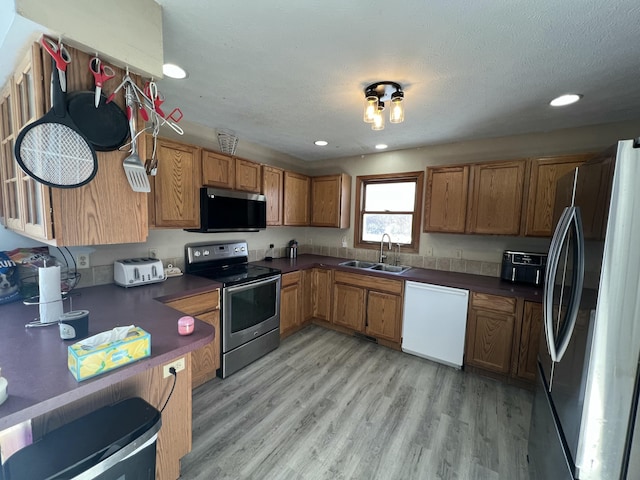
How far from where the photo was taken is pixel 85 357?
85cm

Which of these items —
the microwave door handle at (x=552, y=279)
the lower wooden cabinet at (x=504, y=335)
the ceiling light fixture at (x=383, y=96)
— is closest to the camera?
the microwave door handle at (x=552, y=279)

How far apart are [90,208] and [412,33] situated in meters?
1.71

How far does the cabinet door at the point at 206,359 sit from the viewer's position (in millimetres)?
2109

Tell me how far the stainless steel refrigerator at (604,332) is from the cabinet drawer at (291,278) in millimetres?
2384

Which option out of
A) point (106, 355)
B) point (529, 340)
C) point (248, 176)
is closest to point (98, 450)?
point (106, 355)

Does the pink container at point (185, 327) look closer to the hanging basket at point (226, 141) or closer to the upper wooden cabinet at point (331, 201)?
the hanging basket at point (226, 141)

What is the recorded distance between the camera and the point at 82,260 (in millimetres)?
1952

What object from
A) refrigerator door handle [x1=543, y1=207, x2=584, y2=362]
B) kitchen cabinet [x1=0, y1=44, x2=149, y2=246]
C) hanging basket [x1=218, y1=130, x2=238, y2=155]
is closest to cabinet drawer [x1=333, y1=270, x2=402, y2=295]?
refrigerator door handle [x1=543, y1=207, x2=584, y2=362]

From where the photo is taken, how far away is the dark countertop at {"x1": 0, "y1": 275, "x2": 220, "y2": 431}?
2.53 ft

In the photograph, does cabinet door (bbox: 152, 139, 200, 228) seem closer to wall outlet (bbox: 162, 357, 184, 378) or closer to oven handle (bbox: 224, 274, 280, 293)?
oven handle (bbox: 224, 274, 280, 293)

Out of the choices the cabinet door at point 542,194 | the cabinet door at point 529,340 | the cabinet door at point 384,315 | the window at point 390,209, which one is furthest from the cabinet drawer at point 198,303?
the cabinet door at point 542,194

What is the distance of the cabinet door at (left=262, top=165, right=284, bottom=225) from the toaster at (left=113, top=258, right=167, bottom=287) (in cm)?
135

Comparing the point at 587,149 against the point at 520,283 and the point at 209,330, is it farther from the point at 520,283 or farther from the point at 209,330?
the point at 209,330

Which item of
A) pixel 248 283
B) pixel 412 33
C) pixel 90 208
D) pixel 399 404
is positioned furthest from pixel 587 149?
pixel 90 208
